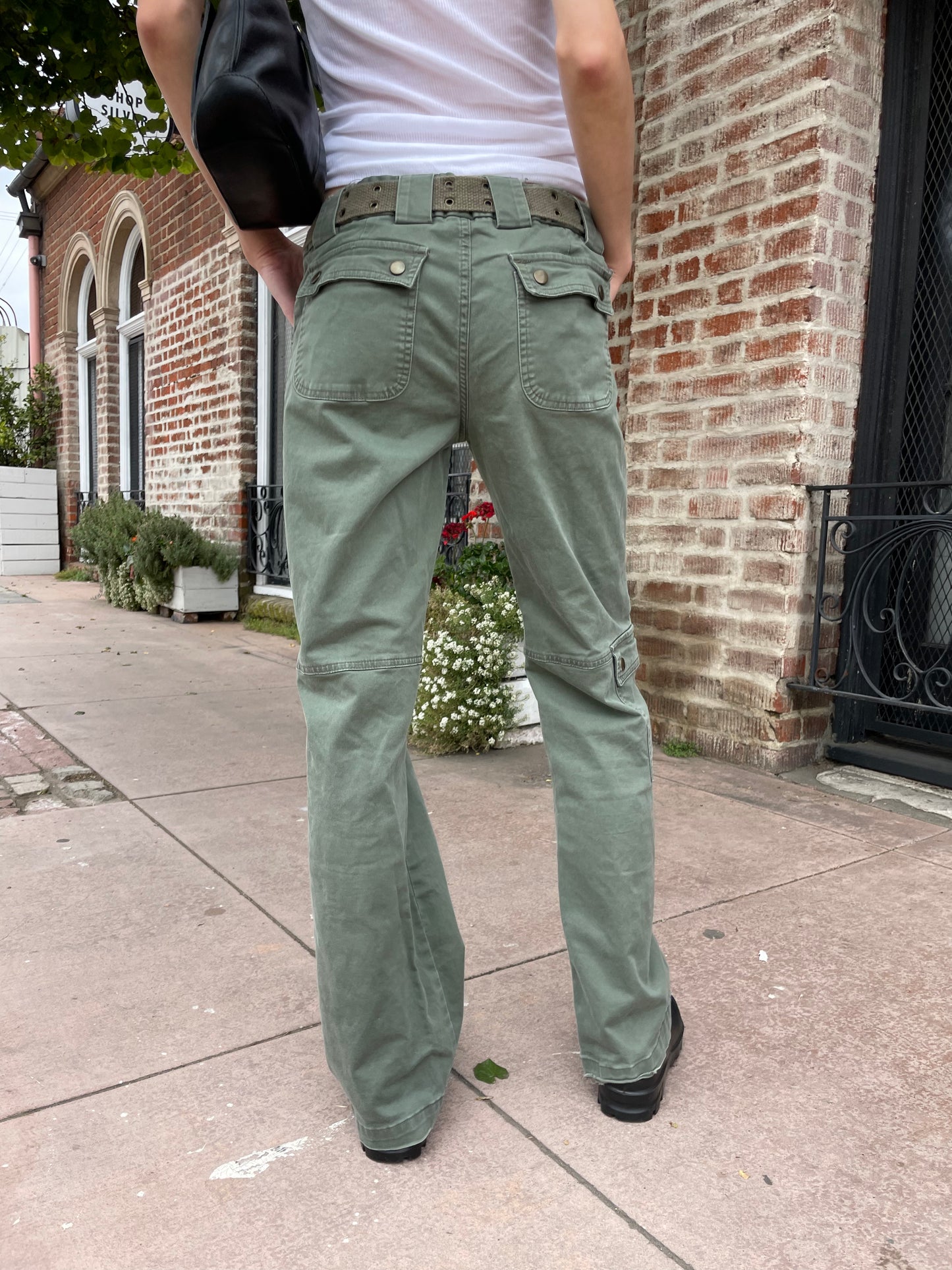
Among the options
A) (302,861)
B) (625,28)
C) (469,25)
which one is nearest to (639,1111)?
(302,861)

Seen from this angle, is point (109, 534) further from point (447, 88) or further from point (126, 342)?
point (447, 88)

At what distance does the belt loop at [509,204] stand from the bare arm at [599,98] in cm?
13

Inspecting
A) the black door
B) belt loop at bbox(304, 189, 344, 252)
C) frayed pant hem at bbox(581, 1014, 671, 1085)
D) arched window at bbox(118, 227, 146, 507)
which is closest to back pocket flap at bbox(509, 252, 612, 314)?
belt loop at bbox(304, 189, 344, 252)

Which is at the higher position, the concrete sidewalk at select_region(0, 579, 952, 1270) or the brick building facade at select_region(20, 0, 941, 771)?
the brick building facade at select_region(20, 0, 941, 771)

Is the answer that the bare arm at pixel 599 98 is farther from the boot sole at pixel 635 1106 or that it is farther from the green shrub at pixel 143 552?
the green shrub at pixel 143 552

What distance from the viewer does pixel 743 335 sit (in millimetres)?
3336

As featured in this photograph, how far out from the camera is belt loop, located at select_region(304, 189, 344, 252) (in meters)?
1.31

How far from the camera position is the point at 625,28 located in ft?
12.5

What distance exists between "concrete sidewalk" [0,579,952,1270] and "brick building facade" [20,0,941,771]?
607 mm

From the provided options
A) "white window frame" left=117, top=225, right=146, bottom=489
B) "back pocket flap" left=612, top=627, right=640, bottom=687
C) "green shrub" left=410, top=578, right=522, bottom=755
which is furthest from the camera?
"white window frame" left=117, top=225, right=146, bottom=489

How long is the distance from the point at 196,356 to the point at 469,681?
5.74 meters

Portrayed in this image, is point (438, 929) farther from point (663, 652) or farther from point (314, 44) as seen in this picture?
point (663, 652)

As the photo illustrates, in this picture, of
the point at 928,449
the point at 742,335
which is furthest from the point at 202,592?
the point at 928,449

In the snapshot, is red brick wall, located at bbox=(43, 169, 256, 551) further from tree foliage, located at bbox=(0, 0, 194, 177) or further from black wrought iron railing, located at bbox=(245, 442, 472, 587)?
tree foliage, located at bbox=(0, 0, 194, 177)
